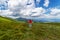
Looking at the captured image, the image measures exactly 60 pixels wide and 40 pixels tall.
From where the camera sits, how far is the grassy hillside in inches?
308

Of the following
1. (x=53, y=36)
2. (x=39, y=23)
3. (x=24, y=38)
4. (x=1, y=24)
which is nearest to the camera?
(x=24, y=38)

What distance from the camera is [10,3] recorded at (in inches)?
381

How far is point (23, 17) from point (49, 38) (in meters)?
2.08

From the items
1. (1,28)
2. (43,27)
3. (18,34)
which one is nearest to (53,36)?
(43,27)

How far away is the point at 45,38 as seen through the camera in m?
8.02

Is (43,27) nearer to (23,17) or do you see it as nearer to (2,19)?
(23,17)

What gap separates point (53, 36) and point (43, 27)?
936 millimetres

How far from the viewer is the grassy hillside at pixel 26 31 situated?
25.7ft

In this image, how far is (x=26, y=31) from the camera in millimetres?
8469

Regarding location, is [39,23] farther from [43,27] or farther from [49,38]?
[49,38]

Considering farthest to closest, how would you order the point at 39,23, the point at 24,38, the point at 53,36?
the point at 39,23 → the point at 53,36 → the point at 24,38

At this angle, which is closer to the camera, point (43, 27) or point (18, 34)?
point (18, 34)

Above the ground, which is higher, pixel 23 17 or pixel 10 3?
pixel 10 3

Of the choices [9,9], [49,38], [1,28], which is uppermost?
[9,9]
